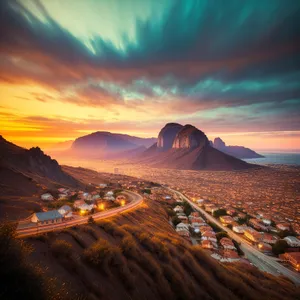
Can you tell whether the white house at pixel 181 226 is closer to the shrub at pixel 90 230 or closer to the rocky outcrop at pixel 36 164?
the shrub at pixel 90 230

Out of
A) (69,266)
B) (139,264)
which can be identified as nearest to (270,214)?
(139,264)

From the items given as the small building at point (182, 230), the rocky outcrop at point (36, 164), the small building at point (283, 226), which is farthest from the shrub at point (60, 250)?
the small building at point (283, 226)

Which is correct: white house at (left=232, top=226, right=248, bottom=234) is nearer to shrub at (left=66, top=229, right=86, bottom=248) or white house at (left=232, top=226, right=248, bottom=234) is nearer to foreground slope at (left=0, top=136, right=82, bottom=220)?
shrub at (left=66, top=229, right=86, bottom=248)

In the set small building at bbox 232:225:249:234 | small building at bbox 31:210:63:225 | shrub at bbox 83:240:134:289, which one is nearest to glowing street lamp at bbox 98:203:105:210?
small building at bbox 31:210:63:225

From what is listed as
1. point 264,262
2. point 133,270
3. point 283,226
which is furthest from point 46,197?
point 283,226

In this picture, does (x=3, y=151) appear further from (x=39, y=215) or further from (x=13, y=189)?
(x=39, y=215)

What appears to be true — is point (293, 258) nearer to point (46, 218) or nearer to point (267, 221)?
point (267, 221)
